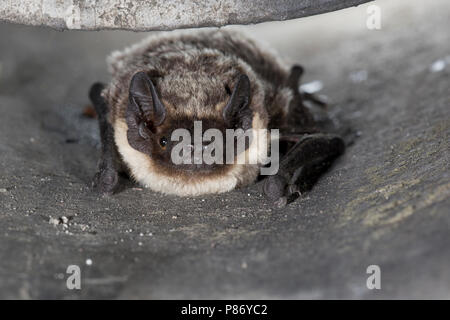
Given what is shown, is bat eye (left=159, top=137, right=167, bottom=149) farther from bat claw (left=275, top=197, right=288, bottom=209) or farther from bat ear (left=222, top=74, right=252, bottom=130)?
bat claw (left=275, top=197, right=288, bottom=209)

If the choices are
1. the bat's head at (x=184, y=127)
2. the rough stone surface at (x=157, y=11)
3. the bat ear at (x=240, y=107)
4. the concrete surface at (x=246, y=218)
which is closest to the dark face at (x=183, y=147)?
the bat's head at (x=184, y=127)

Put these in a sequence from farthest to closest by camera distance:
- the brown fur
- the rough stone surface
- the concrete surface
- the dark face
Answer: the brown fur
the dark face
the rough stone surface
the concrete surface

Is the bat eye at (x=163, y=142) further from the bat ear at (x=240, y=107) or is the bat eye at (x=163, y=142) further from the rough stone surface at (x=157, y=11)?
the rough stone surface at (x=157, y=11)

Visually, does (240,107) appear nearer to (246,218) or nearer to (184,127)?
(184,127)

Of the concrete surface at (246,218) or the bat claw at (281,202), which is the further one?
the bat claw at (281,202)

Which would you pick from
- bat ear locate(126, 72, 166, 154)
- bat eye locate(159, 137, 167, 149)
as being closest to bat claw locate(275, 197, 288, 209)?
bat eye locate(159, 137, 167, 149)

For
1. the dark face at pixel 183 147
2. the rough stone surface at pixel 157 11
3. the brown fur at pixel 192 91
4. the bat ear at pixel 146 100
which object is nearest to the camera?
the rough stone surface at pixel 157 11

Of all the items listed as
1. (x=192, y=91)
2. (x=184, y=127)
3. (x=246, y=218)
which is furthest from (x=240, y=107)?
(x=246, y=218)
